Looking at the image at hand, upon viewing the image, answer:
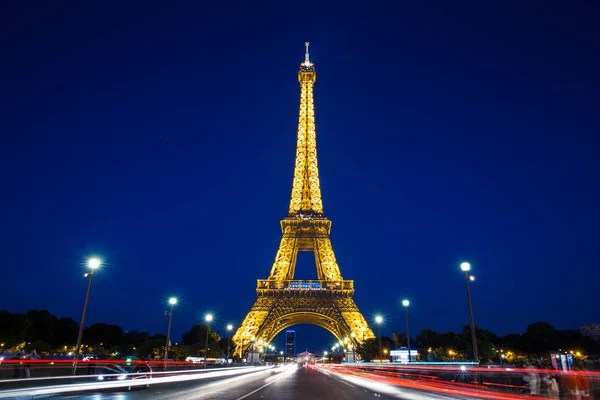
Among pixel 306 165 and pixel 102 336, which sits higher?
pixel 306 165

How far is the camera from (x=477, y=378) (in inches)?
820

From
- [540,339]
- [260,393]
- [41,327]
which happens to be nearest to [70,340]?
[41,327]

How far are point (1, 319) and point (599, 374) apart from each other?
3358 inches

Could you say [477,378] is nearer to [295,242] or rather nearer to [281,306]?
[281,306]

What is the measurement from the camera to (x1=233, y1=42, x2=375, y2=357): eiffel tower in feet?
202

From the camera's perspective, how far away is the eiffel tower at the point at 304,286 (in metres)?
61.5

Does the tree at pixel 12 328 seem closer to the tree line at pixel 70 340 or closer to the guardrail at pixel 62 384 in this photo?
the tree line at pixel 70 340

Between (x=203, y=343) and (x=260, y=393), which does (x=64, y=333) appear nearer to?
(x=203, y=343)

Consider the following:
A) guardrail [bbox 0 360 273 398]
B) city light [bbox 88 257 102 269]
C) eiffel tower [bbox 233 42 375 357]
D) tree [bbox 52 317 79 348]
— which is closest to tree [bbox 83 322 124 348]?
tree [bbox 52 317 79 348]

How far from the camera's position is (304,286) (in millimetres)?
64625

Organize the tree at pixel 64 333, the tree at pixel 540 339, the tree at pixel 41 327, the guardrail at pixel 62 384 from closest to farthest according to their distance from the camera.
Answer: the guardrail at pixel 62 384, the tree at pixel 41 327, the tree at pixel 540 339, the tree at pixel 64 333

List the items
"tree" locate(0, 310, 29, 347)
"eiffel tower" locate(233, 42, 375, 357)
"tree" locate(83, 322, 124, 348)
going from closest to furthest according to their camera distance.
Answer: "eiffel tower" locate(233, 42, 375, 357), "tree" locate(0, 310, 29, 347), "tree" locate(83, 322, 124, 348)

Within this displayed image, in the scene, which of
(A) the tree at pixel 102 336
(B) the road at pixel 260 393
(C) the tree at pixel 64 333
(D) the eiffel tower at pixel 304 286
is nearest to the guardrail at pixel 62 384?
(B) the road at pixel 260 393

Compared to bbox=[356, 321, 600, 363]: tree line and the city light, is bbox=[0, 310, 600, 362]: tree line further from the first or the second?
the city light
